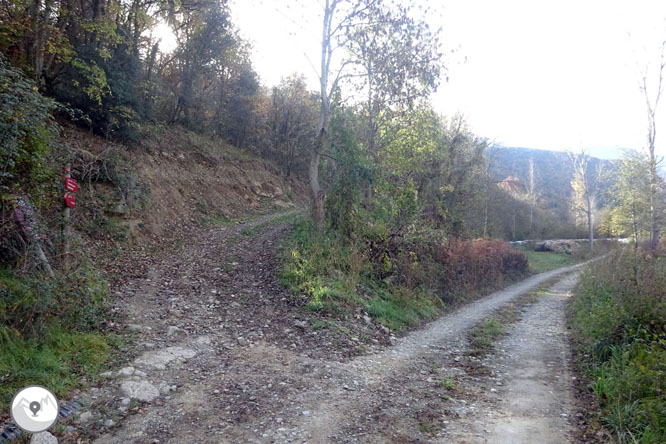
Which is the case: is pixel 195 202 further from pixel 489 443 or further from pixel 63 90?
pixel 489 443

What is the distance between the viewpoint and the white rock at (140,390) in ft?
16.8

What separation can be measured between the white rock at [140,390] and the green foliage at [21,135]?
3.07 meters

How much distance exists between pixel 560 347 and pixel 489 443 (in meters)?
5.56

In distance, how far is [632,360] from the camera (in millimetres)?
5898

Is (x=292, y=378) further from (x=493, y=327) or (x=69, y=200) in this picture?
(x=493, y=327)

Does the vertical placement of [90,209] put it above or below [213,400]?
above

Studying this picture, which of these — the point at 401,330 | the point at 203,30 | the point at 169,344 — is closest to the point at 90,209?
the point at 169,344

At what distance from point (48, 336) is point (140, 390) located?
5.11 ft

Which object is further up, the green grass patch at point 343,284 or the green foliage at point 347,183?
the green foliage at point 347,183

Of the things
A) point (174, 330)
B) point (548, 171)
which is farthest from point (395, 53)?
point (548, 171)

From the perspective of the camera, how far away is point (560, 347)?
896cm

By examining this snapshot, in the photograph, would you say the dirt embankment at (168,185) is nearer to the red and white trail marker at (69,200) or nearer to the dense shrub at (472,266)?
the red and white trail marker at (69,200)

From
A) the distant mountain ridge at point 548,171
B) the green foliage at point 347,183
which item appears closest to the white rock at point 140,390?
the green foliage at point 347,183

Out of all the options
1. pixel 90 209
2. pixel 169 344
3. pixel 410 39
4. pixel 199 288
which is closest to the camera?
pixel 169 344
